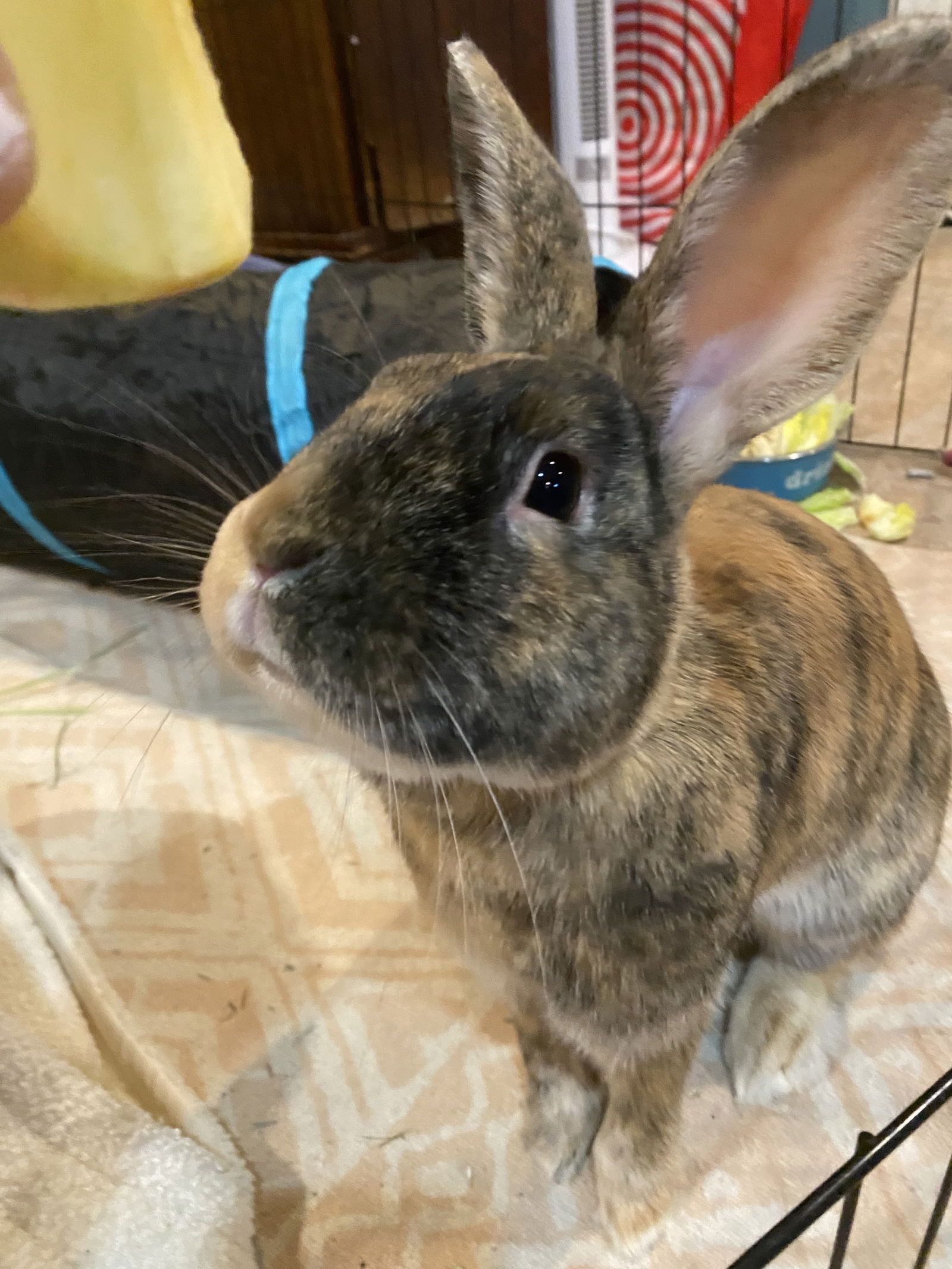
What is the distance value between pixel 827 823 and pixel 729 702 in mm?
232

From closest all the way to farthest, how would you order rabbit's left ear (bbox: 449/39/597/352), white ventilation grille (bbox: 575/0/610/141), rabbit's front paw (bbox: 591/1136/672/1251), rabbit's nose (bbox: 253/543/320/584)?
rabbit's nose (bbox: 253/543/320/584) < rabbit's left ear (bbox: 449/39/597/352) < rabbit's front paw (bbox: 591/1136/672/1251) < white ventilation grille (bbox: 575/0/610/141)

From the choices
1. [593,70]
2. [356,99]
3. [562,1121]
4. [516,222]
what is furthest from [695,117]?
[562,1121]

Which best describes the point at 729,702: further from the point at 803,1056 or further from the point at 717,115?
the point at 717,115

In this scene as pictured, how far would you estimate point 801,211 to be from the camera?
64 centimetres

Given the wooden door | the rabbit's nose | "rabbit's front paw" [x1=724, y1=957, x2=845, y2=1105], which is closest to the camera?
the rabbit's nose

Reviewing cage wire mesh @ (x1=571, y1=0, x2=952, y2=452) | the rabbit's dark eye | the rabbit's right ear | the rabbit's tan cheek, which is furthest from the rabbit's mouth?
cage wire mesh @ (x1=571, y1=0, x2=952, y2=452)

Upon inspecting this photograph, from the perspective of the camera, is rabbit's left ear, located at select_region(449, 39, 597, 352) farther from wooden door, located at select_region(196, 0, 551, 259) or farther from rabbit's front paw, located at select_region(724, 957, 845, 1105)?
wooden door, located at select_region(196, 0, 551, 259)

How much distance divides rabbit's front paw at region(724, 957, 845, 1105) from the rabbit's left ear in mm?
764

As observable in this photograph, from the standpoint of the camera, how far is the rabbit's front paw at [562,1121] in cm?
99

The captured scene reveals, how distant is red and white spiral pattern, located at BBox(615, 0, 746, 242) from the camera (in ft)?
8.72

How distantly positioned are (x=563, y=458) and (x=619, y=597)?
3.7 inches

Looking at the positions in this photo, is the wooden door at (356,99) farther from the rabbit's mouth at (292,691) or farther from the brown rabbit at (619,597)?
the rabbit's mouth at (292,691)

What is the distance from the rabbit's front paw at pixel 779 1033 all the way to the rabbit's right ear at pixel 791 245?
664mm

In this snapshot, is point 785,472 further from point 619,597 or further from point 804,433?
point 619,597
